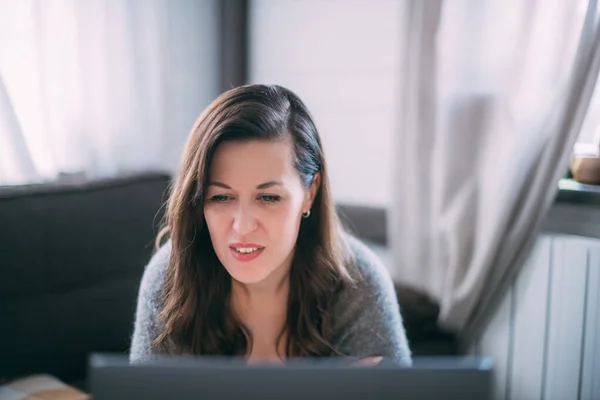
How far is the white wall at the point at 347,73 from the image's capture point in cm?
188

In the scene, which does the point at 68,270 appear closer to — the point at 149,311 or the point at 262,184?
the point at 149,311

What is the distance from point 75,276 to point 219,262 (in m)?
0.53

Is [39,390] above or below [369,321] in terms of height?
below

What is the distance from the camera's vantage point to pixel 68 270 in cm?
140

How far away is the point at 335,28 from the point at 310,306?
123 cm

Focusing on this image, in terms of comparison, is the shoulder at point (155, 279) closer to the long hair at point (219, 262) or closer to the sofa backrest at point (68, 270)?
the long hair at point (219, 262)

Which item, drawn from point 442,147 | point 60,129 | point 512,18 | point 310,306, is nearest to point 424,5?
point 512,18

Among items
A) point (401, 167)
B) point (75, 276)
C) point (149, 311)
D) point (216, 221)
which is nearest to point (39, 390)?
point (75, 276)

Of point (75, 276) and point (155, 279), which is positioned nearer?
point (155, 279)

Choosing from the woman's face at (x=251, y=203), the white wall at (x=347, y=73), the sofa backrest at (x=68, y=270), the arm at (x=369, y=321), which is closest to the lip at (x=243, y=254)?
the woman's face at (x=251, y=203)

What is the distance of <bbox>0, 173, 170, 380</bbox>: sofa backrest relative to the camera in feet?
4.32

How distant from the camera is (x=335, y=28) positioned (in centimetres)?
201

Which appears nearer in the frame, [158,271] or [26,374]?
[158,271]

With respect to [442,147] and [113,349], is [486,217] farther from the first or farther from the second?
[113,349]
